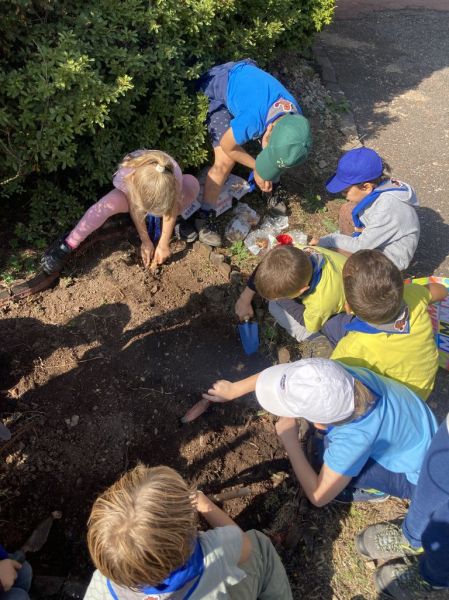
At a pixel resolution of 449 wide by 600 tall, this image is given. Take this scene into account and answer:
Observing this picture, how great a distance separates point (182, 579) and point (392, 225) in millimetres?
2969

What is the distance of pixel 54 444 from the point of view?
315cm

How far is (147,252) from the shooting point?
409 cm

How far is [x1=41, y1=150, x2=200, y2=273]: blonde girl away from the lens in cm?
345

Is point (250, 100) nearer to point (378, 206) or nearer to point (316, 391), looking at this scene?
point (378, 206)

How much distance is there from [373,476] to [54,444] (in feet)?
6.36

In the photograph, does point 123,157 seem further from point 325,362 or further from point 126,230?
point 325,362

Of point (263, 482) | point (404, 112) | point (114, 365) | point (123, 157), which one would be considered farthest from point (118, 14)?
point (404, 112)

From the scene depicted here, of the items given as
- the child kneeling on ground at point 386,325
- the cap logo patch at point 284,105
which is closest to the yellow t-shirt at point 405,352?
the child kneeling on ground at point 386,325

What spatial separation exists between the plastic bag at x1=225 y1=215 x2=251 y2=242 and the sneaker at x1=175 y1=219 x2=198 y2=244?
319 millimetres

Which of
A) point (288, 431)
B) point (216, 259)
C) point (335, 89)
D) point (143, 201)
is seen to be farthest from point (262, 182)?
point (335, 89)

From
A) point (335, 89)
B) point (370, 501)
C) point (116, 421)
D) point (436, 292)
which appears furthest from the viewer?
point (335, 89)

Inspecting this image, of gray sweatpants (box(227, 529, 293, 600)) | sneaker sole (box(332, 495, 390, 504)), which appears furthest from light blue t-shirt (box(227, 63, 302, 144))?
gray sweatpants (box(227, 529, 293, 600))

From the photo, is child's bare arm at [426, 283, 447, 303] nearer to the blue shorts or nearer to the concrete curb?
the blue shorts

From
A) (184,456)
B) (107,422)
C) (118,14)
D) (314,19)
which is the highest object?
(118,14)
